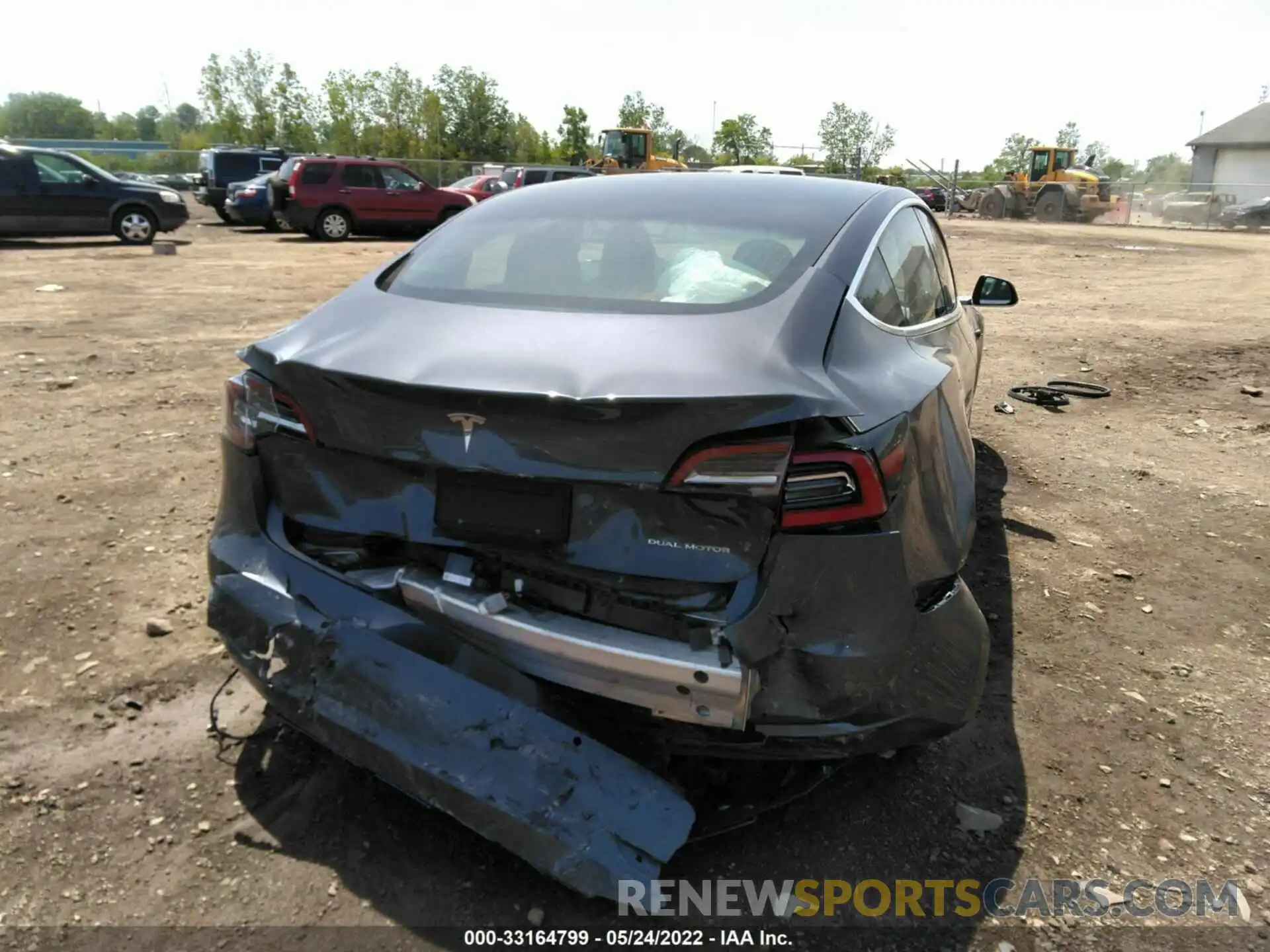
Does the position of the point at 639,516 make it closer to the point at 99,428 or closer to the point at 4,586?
the point at 4,586

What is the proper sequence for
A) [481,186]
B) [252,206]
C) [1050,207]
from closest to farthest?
[252,206]
[481,186]
[1050,207]

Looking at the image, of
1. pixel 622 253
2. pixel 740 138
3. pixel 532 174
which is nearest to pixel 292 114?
pixel 740 138

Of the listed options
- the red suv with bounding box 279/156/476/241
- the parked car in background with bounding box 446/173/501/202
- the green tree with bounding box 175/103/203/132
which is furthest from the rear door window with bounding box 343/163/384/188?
the green tree with bounding box 175/103/203/132

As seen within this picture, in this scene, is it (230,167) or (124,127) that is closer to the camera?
(230,167)

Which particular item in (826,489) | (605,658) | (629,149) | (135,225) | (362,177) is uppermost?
(629,149)

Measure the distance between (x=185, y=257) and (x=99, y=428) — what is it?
11.7 m

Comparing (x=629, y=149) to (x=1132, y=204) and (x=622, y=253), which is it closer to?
(x=1132, y=204)

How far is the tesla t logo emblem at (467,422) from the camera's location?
2.08 metres

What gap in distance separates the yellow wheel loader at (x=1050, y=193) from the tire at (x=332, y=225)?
26529 mm

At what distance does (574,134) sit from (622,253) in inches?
2408

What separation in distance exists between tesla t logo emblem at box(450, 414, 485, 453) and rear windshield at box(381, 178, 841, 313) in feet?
1.77

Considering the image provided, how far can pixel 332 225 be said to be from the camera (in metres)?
20.0

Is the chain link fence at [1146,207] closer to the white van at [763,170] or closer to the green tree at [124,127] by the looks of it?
the white van at [763,170]

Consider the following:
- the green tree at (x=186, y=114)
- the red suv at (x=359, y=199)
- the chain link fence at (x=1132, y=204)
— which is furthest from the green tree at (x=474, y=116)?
the green tree at (x=186, y=114)
